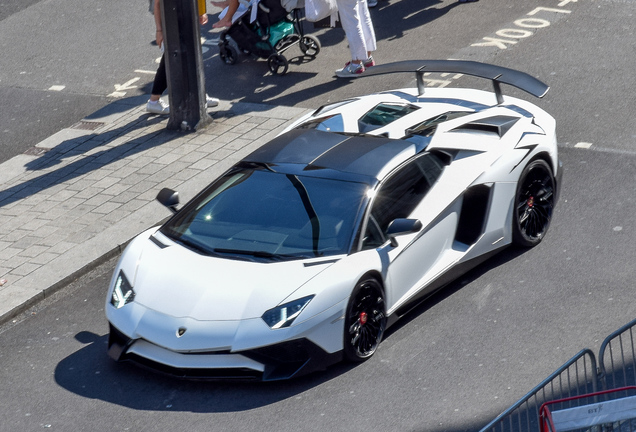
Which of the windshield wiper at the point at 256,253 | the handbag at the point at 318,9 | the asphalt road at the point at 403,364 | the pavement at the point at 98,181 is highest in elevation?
the handbag at the point at 318,9

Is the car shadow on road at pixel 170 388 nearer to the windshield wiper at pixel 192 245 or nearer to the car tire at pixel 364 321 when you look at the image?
the car tire at pixel 364 321

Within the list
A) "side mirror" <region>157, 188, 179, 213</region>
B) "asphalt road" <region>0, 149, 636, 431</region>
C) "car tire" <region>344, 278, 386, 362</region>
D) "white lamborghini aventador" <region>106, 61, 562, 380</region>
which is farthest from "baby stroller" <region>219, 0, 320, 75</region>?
"car tire" <region>344, 278, 386, 362</region>

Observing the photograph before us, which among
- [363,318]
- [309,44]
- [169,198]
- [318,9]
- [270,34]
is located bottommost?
[363,318]

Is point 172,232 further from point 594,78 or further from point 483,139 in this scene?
point 594,78

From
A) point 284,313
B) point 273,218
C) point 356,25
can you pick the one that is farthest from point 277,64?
point 284,313

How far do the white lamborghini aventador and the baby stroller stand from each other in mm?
4313

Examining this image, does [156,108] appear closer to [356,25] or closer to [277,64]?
[277,64]

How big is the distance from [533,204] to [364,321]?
2.24 meters

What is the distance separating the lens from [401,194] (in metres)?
7.31

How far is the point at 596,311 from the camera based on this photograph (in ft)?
23.8

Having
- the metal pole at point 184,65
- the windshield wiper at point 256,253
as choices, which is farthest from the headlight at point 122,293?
the metal pole at point 184,65

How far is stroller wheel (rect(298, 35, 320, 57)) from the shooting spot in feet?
42.7

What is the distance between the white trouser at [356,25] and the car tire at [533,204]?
4524 millimetres

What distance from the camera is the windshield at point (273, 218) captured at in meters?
6.87
